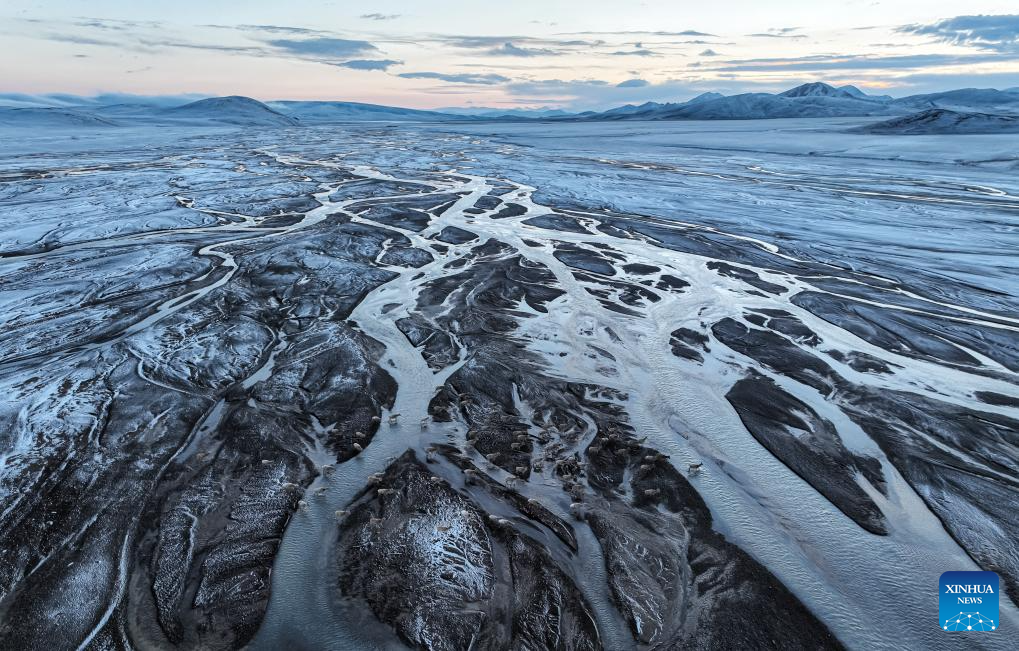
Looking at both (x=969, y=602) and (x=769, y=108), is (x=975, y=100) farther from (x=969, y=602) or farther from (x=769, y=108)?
(x=969, y=602)

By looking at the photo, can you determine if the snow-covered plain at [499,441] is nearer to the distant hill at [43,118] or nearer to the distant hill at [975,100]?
the distant hill at [43,118]

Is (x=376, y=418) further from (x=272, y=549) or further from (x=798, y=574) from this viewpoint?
(x=798, y=574)

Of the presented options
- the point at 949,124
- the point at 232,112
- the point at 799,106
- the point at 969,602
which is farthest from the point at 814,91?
the point at 969,602

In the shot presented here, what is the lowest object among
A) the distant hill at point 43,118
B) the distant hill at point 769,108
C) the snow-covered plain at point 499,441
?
the distant hill at point 43,118

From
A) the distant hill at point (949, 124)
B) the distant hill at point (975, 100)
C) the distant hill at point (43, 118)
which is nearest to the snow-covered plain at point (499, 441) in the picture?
the distant hill at point (949, 124)

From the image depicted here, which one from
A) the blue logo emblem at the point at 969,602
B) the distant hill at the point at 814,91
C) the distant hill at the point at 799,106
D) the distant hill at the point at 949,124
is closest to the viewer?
the blue logo emblem at the point at 969,602

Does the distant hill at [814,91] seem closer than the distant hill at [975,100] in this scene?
No

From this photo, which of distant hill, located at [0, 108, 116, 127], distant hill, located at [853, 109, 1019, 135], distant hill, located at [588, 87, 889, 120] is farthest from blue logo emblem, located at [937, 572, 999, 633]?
distant hill, located at [588, 87, 889, 120]

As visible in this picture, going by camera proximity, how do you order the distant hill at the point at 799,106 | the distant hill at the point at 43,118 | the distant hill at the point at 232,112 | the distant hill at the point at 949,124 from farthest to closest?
the distant hill at the point at 232,112 → the distant hill at the point at 799,106 → the distant hill at the point at 43,118 → the distant hill at the point at 949,124

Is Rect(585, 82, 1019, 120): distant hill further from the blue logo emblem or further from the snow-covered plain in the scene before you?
the blue logo emblem
